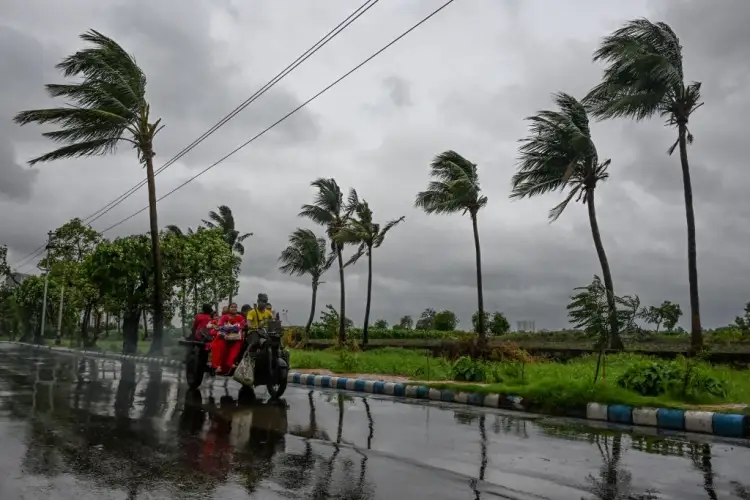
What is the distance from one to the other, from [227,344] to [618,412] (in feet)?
23.3

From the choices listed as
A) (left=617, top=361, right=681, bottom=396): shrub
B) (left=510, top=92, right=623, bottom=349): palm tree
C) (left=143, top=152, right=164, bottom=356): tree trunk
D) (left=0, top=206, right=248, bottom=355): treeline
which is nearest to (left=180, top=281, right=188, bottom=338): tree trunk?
(left=0, top=206, right=248, bottom=355): treeline

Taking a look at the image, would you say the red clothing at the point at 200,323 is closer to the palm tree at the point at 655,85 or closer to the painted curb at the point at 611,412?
the painted curb at the point at 611,412

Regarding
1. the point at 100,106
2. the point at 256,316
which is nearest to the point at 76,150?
the point at 100,106

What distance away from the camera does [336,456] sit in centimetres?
598

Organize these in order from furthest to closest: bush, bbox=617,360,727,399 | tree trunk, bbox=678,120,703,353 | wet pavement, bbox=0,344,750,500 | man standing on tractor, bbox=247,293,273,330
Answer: tree trunk, bbox=678,120,703,353, man standing on tractor, bbox=247,293,273,330, bush, bbox=617,360,727,399, wet pavement, bbox=0,344,750,500

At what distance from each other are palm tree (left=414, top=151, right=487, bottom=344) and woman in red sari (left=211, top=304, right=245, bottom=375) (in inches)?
622

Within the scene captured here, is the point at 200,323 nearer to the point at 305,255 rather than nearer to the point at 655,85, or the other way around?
the point at 655,85

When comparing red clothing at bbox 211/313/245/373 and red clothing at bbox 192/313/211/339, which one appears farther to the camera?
red clothing at bbox 192/313/211/339

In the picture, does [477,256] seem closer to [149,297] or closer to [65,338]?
[149,297]

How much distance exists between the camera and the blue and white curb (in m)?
7.91

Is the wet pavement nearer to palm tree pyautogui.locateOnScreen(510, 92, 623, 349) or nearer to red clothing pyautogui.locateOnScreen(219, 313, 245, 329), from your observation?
red clothing pyautogui.locateOnScreen(219, 313, 245, 329)

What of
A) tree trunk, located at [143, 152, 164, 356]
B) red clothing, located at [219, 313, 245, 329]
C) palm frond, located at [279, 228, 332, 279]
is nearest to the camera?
red clothing, located at [219, 313, 245, 329]

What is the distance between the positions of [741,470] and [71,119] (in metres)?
22.0

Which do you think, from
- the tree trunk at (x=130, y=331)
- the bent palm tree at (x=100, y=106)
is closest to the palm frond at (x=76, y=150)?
the bent palm tree at (x=100, y=106)
